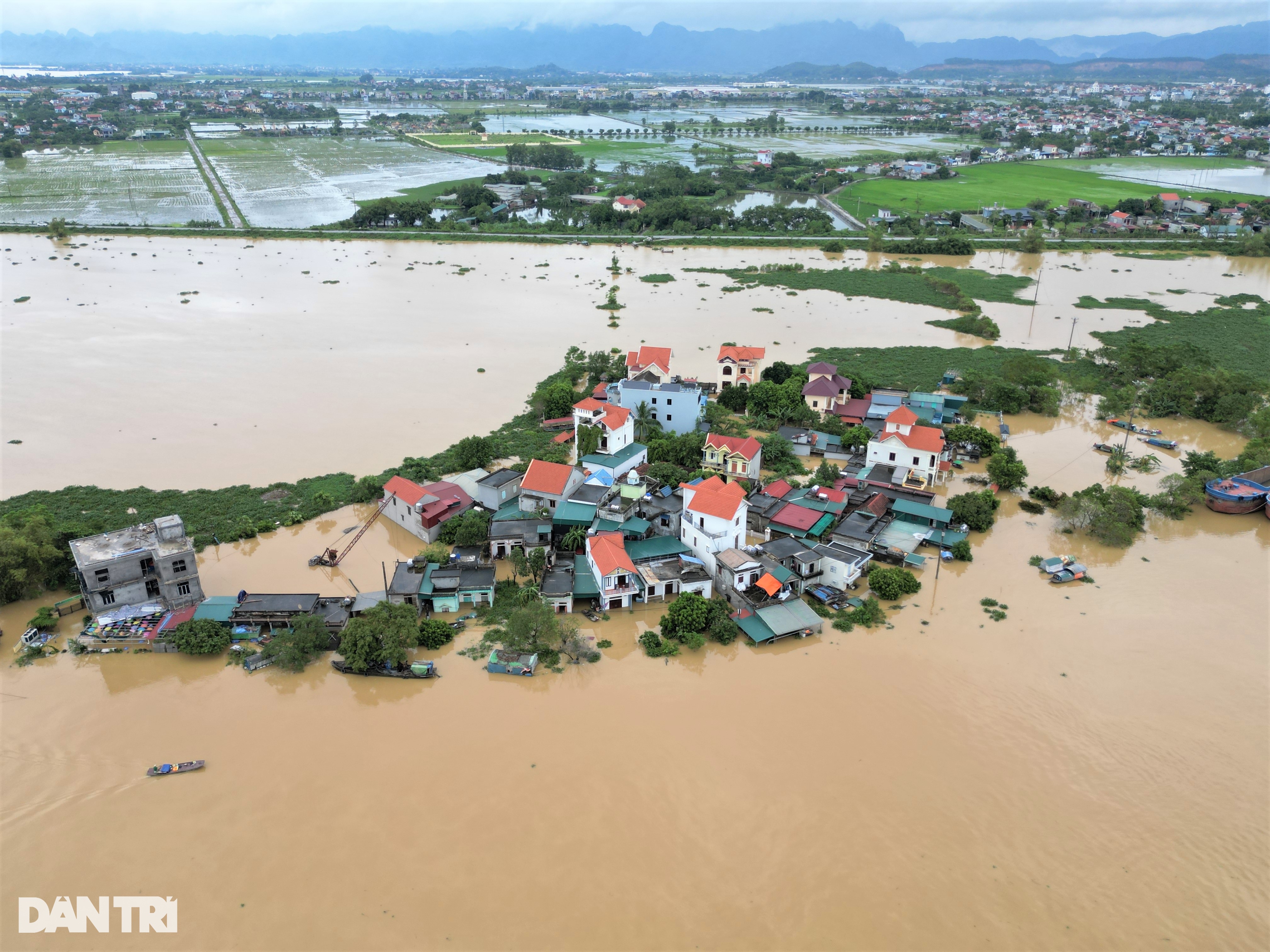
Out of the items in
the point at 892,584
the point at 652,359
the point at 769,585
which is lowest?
the point at 892,584

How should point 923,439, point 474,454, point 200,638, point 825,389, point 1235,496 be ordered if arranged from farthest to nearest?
point 825,389 → point 474,454 → point 923,439 → point 1235,496 → point 200,638

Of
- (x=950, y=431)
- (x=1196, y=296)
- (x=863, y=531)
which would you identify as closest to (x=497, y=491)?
(x=863, y=531)

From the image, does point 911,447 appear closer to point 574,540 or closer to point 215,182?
point 574,540

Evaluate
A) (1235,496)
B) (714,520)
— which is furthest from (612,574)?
(1235,496)

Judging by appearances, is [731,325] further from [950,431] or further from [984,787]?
[984,787]

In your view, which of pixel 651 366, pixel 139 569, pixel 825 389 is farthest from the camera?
pixel 825 389

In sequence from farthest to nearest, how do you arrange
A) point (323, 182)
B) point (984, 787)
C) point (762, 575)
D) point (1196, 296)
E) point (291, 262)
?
point (323, 182) < point (291, 262) < point (1196, 296) < point (762, 575) < point (984, 787)

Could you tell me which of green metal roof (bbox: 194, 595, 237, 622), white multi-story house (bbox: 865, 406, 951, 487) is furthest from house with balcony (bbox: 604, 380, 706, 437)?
green metal roof (bbox: 194, 595, 237, 622)
